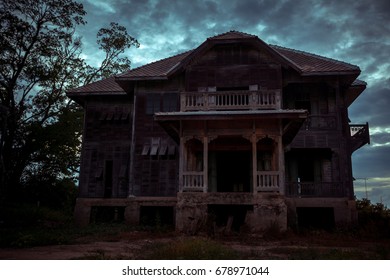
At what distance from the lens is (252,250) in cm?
930

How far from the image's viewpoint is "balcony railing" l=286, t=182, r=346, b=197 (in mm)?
17469

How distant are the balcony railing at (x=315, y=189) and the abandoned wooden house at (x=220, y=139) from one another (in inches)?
1.8

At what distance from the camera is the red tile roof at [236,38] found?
17688 mm

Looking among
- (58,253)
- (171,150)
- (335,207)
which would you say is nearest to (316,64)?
(335,207)

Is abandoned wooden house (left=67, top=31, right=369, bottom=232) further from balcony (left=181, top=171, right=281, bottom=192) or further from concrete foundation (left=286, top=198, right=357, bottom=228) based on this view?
balcony (left=181, top=171, right=281, bottom=192)

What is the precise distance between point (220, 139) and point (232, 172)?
348 cm

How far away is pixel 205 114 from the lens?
14305 mm

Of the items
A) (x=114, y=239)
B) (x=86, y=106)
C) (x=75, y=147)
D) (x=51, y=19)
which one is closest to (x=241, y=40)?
(x=86, y=106)

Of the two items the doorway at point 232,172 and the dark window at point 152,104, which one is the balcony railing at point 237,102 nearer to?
the dark window at point 152,104

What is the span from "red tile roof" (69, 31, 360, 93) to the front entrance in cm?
516

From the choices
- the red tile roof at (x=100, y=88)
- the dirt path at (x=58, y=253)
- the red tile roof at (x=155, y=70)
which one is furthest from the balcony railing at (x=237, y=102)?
the dirt path at (x=58, y=253)

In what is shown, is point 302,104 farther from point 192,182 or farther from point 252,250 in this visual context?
point 252,250

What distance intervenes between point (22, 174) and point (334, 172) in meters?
19.4

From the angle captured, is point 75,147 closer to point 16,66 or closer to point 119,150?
point 16,66
